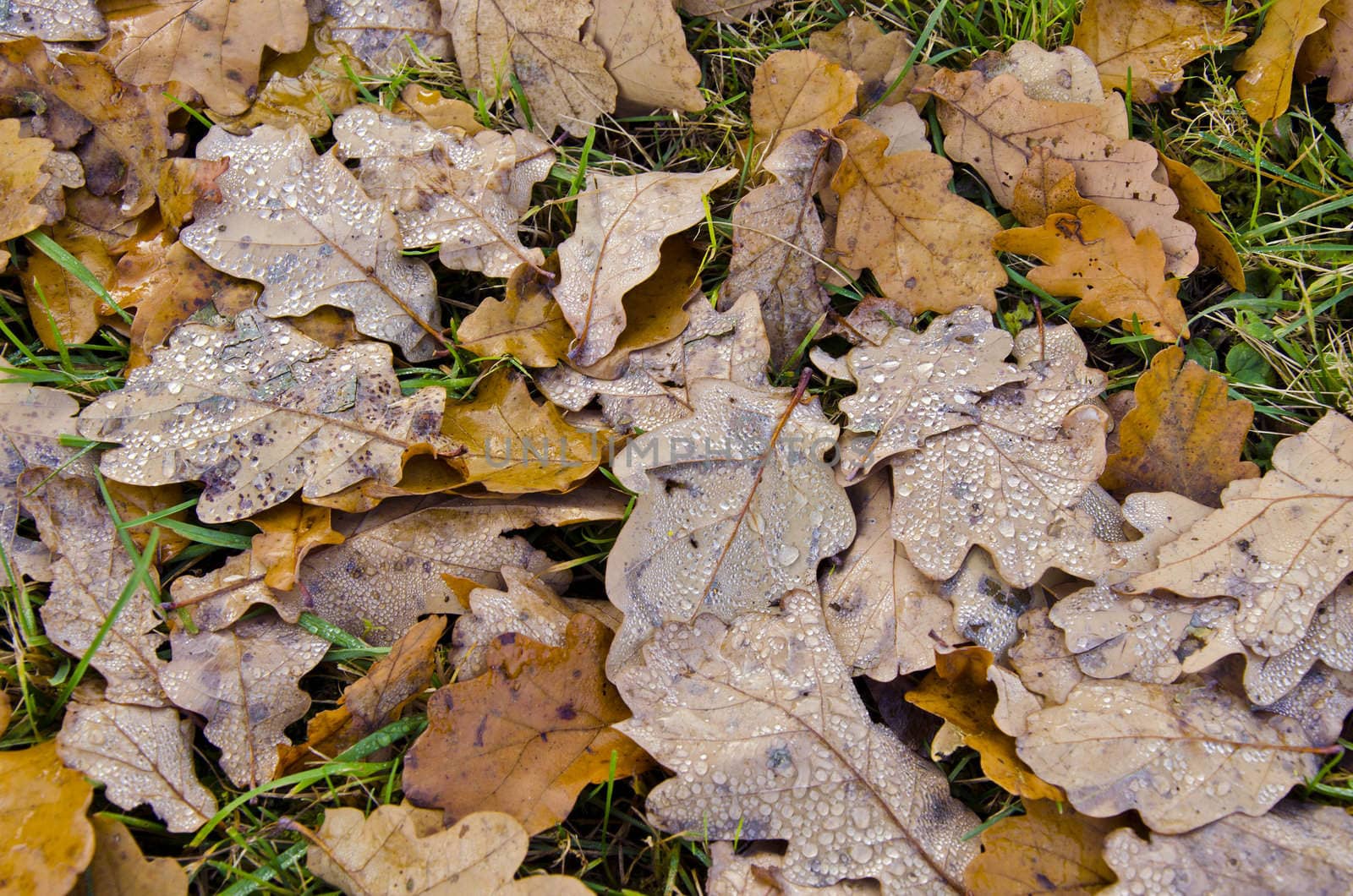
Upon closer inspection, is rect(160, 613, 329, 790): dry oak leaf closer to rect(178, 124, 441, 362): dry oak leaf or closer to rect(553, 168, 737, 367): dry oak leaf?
rect(178, 124, 441, 362): dry oak leaf

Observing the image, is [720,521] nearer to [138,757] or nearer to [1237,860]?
[1237,860]

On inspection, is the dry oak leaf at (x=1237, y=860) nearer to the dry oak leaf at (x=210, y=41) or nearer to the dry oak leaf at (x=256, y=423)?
the dry oak leaf at (x=256, y=423)

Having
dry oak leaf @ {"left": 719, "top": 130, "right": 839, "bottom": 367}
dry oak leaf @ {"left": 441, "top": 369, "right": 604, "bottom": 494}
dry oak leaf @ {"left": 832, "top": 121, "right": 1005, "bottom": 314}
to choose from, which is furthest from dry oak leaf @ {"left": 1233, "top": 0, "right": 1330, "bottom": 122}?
dry oak leaf @ {"left": 441, "top": 369, "right": 604, "bottom": 494}

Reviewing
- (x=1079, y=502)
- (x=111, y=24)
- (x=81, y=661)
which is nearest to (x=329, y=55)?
(x=111, y=24)

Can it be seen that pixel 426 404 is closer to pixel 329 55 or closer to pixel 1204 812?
pixel 329 55

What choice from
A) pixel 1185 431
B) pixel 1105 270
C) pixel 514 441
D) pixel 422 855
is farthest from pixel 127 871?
pixel 1105 270

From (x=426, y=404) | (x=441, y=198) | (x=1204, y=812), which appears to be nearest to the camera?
(x=1204, y=812)
